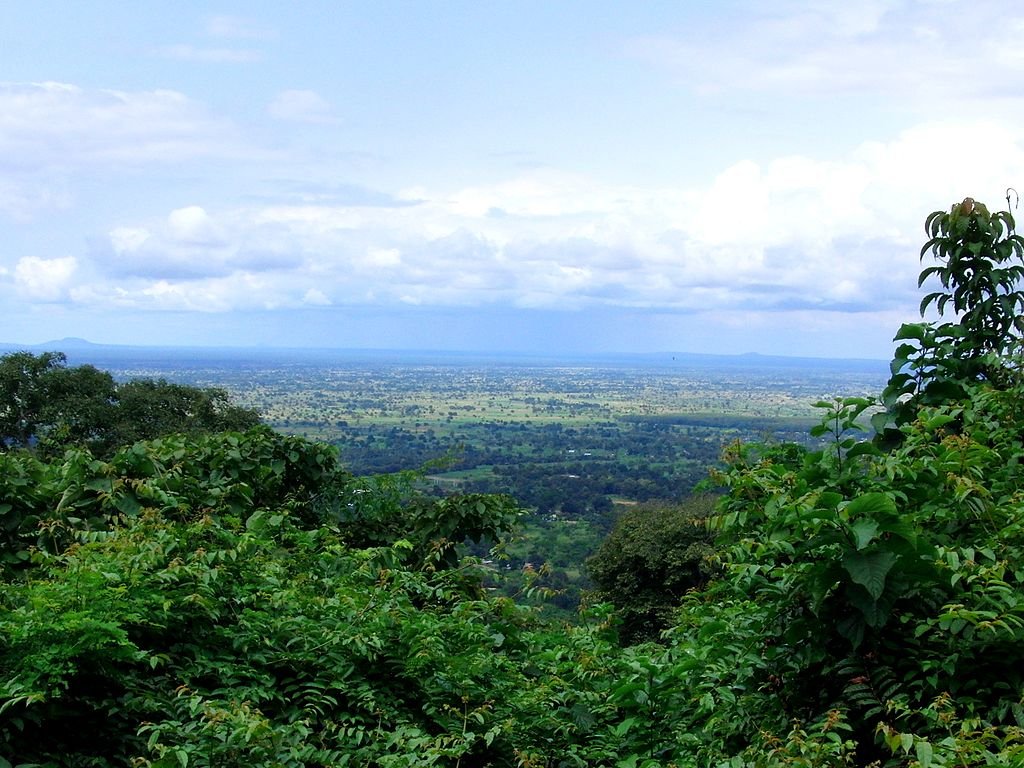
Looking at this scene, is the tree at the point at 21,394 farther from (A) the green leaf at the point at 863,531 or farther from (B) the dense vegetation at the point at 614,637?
(A) the green leaf at the point at 863,531

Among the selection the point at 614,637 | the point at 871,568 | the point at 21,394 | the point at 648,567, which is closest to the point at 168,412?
the point at 21,394

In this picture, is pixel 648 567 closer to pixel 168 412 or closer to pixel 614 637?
pixel 614 637

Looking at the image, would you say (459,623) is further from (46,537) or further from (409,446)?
(409,446)

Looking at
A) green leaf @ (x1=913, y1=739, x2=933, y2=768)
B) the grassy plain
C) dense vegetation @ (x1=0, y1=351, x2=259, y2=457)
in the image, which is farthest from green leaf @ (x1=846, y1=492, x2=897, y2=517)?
dense vegetation @ (x1=0, y1=351, x2=259, y2=457)

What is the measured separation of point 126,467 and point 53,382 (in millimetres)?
26483

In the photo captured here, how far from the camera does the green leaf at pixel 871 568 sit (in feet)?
12.0

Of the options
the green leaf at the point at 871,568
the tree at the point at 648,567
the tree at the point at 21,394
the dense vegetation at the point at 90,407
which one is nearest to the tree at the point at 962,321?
the green leaf at the point at 871,568

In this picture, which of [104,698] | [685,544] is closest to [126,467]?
[104,698]

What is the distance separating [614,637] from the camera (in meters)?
6.75

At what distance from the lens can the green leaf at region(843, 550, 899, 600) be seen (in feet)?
12.0

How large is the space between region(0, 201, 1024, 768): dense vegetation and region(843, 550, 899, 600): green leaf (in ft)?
0.03

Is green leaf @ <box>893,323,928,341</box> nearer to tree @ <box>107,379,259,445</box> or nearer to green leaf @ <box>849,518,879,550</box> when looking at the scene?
green leaf @ <box>849,518,879,550</box>

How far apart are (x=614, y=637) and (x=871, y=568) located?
11.0 feet

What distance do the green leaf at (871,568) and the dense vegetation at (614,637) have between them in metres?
0.01
